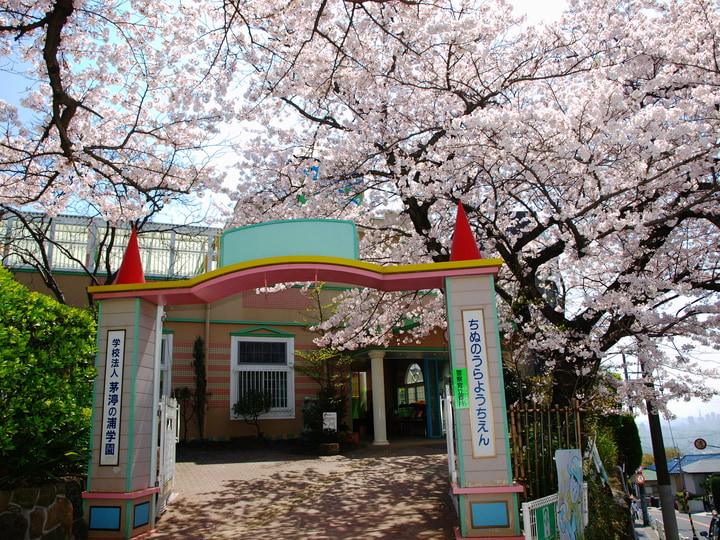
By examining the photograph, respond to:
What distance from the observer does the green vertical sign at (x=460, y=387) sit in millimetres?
6316

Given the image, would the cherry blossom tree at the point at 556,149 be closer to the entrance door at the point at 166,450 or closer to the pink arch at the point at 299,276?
the pink arch at the point at 299,276

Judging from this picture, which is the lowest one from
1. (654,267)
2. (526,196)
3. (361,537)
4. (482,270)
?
(361,537)

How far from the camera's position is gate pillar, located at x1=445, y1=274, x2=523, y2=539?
237 inches

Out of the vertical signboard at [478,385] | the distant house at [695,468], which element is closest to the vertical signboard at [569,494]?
the vertical signboard at [478,385]

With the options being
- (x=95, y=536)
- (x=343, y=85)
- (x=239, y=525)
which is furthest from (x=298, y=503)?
(x=343, y=85)

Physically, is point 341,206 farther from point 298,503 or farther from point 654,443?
point 654,443

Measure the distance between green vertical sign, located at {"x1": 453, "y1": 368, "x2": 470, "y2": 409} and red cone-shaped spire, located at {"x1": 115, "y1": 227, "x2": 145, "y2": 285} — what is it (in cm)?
429

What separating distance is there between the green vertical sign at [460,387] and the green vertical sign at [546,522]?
1318 mm

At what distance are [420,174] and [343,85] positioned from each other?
2.46m

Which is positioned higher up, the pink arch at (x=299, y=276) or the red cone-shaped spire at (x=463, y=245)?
the red cone-shaped spire at (x=463, y=245)

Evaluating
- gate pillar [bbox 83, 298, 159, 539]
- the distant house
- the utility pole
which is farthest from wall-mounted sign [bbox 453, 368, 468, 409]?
the distant house

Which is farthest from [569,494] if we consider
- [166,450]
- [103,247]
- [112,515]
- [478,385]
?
[103,247]

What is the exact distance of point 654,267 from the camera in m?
10.0

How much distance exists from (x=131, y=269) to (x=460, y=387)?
4.61 meters
